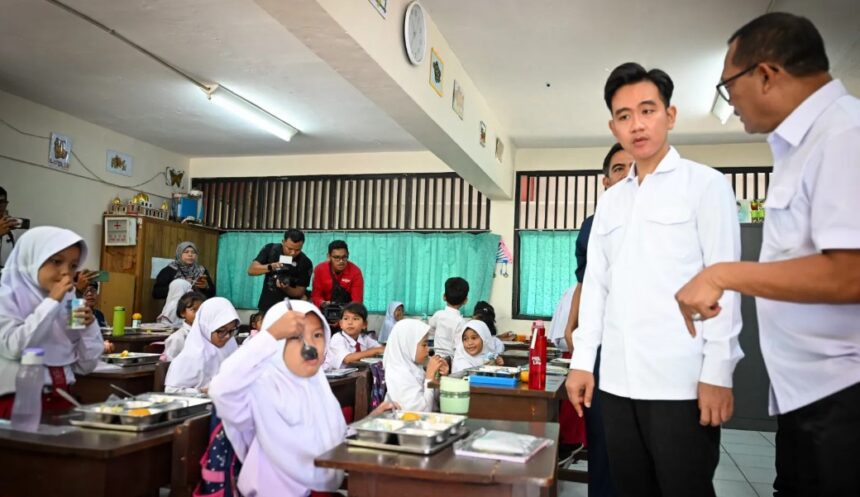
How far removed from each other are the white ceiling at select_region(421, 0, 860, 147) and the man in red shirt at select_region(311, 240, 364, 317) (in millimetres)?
2125

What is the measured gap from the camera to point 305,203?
8820mm

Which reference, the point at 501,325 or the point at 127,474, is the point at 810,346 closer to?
the point at 127,474

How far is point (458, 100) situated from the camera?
5324mm

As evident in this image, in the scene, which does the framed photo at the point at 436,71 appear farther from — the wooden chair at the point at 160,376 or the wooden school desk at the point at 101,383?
the wooden school desk at the point at 101,383

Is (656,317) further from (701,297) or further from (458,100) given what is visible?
(458,100)

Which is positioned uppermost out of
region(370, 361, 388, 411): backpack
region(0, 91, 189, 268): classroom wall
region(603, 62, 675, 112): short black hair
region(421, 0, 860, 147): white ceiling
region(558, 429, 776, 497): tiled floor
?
region(421, 0, 860, 147): white ceiling

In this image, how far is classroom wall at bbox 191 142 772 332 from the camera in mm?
7570

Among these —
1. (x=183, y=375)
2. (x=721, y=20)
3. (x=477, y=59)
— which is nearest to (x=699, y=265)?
(x=183, y=375)

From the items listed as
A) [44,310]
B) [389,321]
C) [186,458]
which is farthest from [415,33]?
[389,321]

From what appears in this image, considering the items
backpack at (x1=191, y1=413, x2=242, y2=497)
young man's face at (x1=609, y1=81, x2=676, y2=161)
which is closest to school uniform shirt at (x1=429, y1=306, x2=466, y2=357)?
backpack at (x1=191, y1=413, x2=242, y2=497)

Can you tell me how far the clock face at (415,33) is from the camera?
3.98 meters

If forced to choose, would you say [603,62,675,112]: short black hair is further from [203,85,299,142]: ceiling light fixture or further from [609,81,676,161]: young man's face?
[203,85,299,142]: ceiling light fixture

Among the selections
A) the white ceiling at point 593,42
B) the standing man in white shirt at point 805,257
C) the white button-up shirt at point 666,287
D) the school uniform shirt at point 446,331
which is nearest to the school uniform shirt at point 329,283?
the school uniform shirt at point 446,331

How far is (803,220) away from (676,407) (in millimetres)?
477
